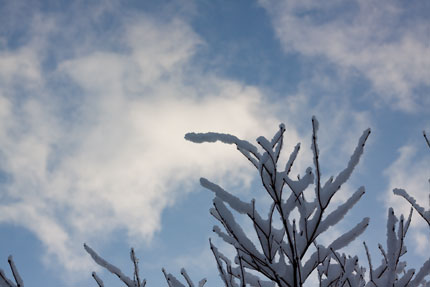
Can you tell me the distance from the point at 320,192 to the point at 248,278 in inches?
40.4

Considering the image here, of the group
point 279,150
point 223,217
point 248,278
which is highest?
point 279,150

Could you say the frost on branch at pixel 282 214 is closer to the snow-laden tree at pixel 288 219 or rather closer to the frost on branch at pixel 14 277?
the snow-laden tree at pixel 288 219

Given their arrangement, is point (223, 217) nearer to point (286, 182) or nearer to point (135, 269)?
point (286, 182)

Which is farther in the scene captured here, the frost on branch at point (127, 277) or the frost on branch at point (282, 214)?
the frost on branch at point (127, 277)

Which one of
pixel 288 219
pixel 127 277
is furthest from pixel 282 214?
pixel 127 277

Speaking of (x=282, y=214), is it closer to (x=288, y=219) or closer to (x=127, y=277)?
(x=288, y=219)

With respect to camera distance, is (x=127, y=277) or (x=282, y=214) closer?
(x=282, y=214)

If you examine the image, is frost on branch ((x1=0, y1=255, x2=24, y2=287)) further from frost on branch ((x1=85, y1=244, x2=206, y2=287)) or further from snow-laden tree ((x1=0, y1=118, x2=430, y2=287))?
snow-laden tree ((x1=0, y1=118, x2=430, y2=287))

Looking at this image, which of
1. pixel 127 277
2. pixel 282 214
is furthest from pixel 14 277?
pixel 282 214

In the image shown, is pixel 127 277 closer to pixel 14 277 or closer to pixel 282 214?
pixel 14 277

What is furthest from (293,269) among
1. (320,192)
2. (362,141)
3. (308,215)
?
(362,141)

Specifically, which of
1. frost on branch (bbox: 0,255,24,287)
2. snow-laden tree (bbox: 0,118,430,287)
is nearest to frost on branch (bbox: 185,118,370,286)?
snow-laden tree (bbox: 0,118,430,287)

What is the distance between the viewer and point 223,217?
2338mm

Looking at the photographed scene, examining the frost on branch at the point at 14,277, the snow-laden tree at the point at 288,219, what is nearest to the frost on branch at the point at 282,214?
the snow-laden tree at the point at 288,219
